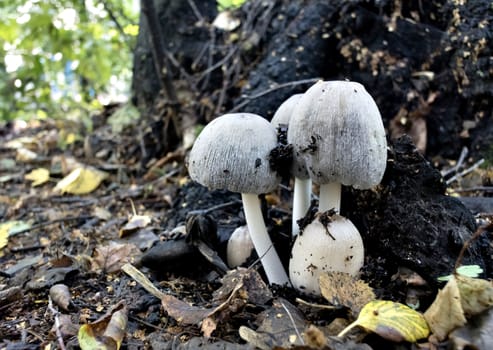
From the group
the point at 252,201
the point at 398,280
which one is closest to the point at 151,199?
the point at 252,201

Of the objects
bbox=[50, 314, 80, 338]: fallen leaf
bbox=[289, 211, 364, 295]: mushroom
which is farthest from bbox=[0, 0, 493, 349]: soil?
bbox=[289, 211, 364, 295]: mushroom

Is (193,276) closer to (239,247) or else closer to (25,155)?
(239,247)

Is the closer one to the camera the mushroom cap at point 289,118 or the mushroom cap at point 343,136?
the mushroom cap at point 343,136

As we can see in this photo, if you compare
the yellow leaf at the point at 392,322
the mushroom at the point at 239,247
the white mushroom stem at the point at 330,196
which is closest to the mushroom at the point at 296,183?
the white mushroom stem at the point at 330,196

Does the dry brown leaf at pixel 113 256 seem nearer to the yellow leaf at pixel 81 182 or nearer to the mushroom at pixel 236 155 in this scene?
the mushroom at pixel 236 155

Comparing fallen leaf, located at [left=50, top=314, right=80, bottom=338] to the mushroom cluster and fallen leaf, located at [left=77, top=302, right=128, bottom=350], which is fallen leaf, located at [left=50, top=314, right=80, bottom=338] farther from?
the mushroom cluster
